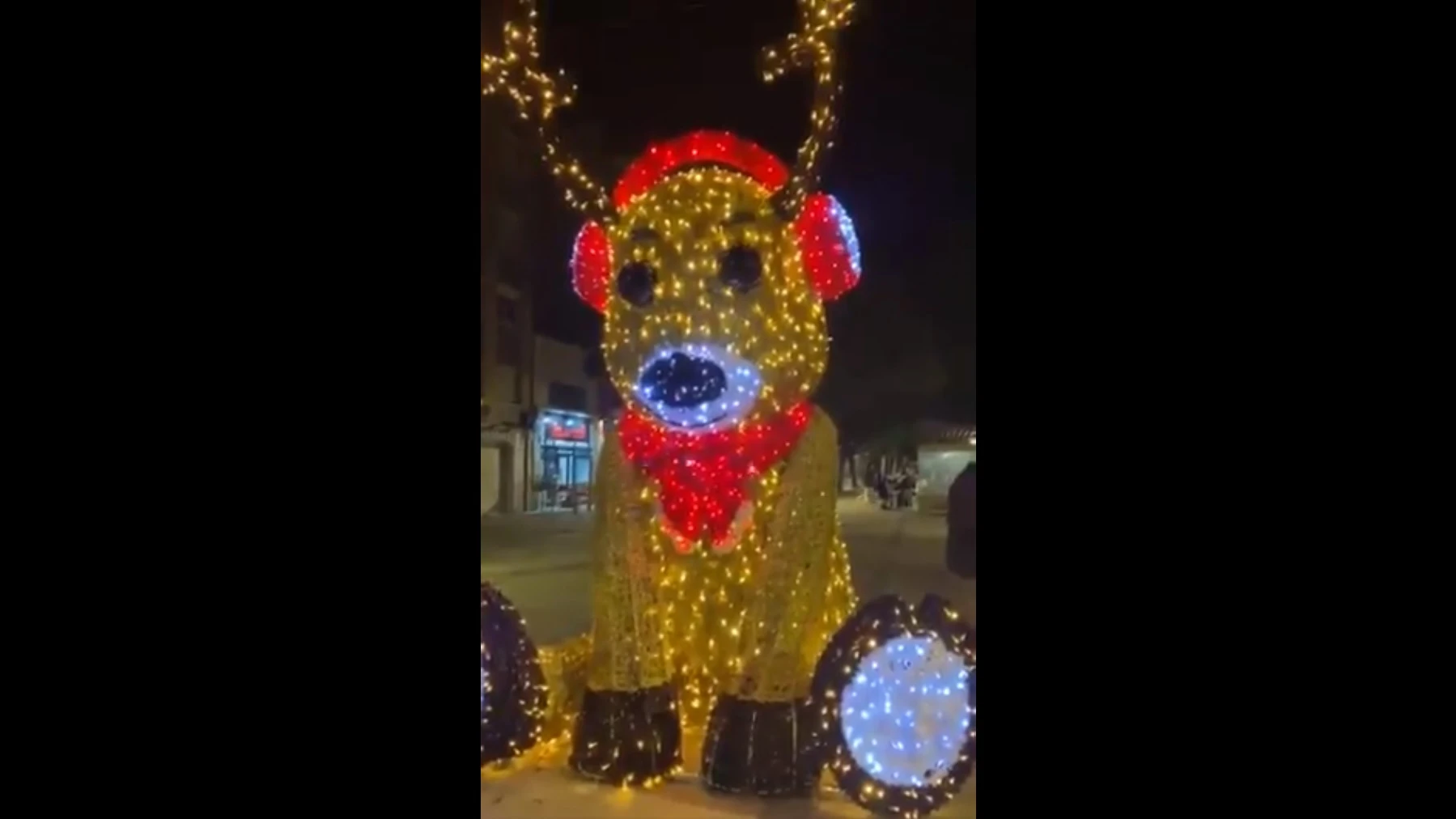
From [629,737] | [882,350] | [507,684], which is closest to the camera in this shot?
[629,737]

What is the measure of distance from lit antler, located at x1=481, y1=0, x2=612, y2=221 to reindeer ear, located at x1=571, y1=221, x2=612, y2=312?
52 mm

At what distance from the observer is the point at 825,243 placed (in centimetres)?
279

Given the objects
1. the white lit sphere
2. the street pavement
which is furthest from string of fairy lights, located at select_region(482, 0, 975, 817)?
the street pavement

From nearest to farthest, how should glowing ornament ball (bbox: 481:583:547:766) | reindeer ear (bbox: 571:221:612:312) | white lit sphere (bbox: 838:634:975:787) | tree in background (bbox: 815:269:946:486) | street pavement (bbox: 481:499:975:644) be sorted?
1. white lit sphere (bbox: 838:634:975:787)
2. glowing ornament ball (bbox: 481:583:547:766)
3. reindeer ear (bbox: 571:221:612:312)
4. street pavement (bbox: 481:499:975:644)
5. tree in background (bbox: 815:269:946:486)

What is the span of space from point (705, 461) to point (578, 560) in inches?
31.0

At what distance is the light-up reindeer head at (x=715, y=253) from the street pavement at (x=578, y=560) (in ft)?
1.89

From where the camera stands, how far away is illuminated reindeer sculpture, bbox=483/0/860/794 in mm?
2629

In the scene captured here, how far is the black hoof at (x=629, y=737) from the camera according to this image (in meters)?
2.62

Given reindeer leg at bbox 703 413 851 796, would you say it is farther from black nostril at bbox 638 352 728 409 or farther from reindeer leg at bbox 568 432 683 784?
black nostril at bbox 638 352 728 409

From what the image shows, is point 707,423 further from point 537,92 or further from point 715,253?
point 537,92

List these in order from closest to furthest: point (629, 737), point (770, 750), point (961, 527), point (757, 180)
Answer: point (770, 750), point (629, 737), point (757, 180), point (961, 527)

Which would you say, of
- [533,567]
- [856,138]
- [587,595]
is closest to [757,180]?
[856,138]
